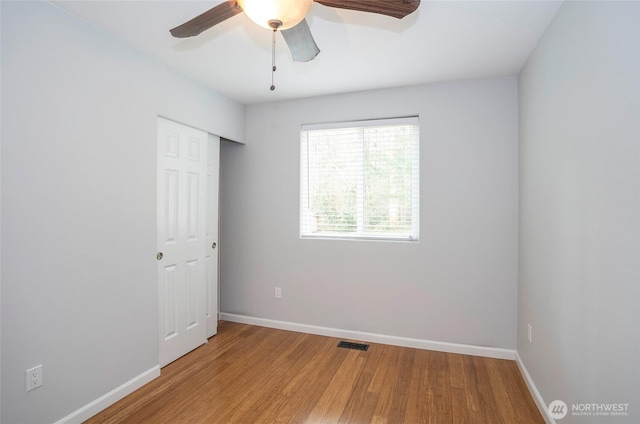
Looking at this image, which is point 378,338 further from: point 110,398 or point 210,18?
point 210,18

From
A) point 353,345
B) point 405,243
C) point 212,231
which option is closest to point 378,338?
point 353,345

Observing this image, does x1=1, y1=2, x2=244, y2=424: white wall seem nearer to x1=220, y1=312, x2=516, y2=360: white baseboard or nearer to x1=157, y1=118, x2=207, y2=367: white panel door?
x1=157, y1=118, x2=207, y2=367: white panel door

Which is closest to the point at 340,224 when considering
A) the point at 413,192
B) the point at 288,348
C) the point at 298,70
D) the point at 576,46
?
the point at 413,192

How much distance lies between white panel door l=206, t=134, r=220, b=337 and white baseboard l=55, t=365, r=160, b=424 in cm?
86

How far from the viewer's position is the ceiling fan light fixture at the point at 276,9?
1344 millimetres

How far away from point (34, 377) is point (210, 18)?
2136 millimetres

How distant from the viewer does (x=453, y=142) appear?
3049 millimetres

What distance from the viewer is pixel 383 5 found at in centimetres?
143

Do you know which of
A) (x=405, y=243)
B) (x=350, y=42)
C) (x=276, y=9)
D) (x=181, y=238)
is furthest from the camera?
(x=405, y=243)

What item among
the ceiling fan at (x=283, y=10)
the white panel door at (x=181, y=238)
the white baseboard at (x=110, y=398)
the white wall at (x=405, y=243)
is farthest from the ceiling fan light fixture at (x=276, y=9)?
the white baseboard at (x=110, y=398)

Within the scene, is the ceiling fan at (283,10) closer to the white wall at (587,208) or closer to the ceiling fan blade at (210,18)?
the ceiling fan blade at (210,18)

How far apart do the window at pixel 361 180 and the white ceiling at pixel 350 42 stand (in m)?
0.48

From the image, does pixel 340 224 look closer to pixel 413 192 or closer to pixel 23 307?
pixel 413 192

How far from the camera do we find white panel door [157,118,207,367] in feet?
9.07
